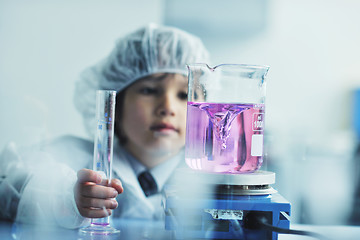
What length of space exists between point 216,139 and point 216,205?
0.14 metres

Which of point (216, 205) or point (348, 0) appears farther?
point (348, 0)

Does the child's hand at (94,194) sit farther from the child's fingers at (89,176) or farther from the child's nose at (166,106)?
the child's nose at (166,106)

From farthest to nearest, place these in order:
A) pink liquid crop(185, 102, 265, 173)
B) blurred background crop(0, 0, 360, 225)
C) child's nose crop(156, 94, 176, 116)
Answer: blurred background crop(0, 0, 360, 225) < child's nose crop(156, 94, 176, 116) < pink liquid crop(185, 102, 265, 173)

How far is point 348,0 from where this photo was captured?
10.9ft

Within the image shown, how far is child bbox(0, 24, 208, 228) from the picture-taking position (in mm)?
1228

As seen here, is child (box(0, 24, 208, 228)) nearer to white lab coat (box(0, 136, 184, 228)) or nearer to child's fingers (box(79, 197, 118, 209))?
white lab coat (box(0, 136, 184, 228))

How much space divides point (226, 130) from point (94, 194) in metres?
0.27

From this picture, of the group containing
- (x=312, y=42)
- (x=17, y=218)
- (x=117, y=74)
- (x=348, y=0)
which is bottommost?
(x=17, y=218)

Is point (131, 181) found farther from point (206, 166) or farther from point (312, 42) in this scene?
point (312, 42)

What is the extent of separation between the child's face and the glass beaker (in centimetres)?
38

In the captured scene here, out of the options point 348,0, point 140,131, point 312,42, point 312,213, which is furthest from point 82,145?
point 348,0

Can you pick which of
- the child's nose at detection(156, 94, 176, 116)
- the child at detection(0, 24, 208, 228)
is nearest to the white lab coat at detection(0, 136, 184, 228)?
the child at detection(0, 24, 208, 228)

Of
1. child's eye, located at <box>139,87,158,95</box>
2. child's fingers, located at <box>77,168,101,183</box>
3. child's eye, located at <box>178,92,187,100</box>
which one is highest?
child's eye, located at <box>139,87,158,95</box>

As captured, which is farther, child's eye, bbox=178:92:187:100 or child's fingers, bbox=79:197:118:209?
child's eye, bbox=178:92:187:100
